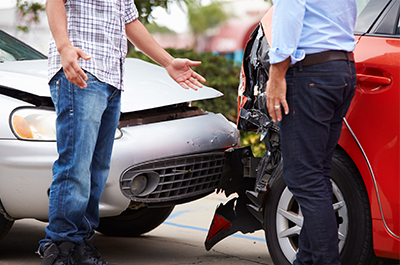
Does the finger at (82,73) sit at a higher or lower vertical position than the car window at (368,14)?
lower

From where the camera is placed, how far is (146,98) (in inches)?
117

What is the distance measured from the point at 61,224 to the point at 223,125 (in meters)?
1.21

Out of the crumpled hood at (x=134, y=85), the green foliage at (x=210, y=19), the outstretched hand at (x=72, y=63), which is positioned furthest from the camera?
the green foliage at (x=210, y=19)

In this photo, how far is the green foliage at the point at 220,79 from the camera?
22.2ft

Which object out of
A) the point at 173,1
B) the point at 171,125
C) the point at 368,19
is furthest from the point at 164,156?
the point at 173,1

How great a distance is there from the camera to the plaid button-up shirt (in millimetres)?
2418

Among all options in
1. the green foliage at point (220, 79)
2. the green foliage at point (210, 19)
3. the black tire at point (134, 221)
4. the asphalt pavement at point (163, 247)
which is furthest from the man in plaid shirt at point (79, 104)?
the green foliage at point (210, 19)

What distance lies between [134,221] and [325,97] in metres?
2.10

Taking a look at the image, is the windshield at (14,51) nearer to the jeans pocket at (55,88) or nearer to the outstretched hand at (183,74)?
the jeans pocket at (55,88)

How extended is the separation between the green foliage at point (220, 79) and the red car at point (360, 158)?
149 inches

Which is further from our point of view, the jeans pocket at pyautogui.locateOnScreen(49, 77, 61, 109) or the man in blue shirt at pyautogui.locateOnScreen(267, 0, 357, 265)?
the jeans pocket at pyautogui.locateOnScreen(49, 77, 61, 109)

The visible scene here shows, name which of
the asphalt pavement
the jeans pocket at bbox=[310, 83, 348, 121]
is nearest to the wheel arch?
the jeans pocket at bbox=[310, 83, 348, 121]

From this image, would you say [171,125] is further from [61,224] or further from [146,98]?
[61,224]

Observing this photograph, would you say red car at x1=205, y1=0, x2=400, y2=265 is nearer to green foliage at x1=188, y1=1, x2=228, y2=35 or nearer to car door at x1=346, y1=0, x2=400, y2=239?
car door at x1=346, y1=0, x2=400, y2=239
